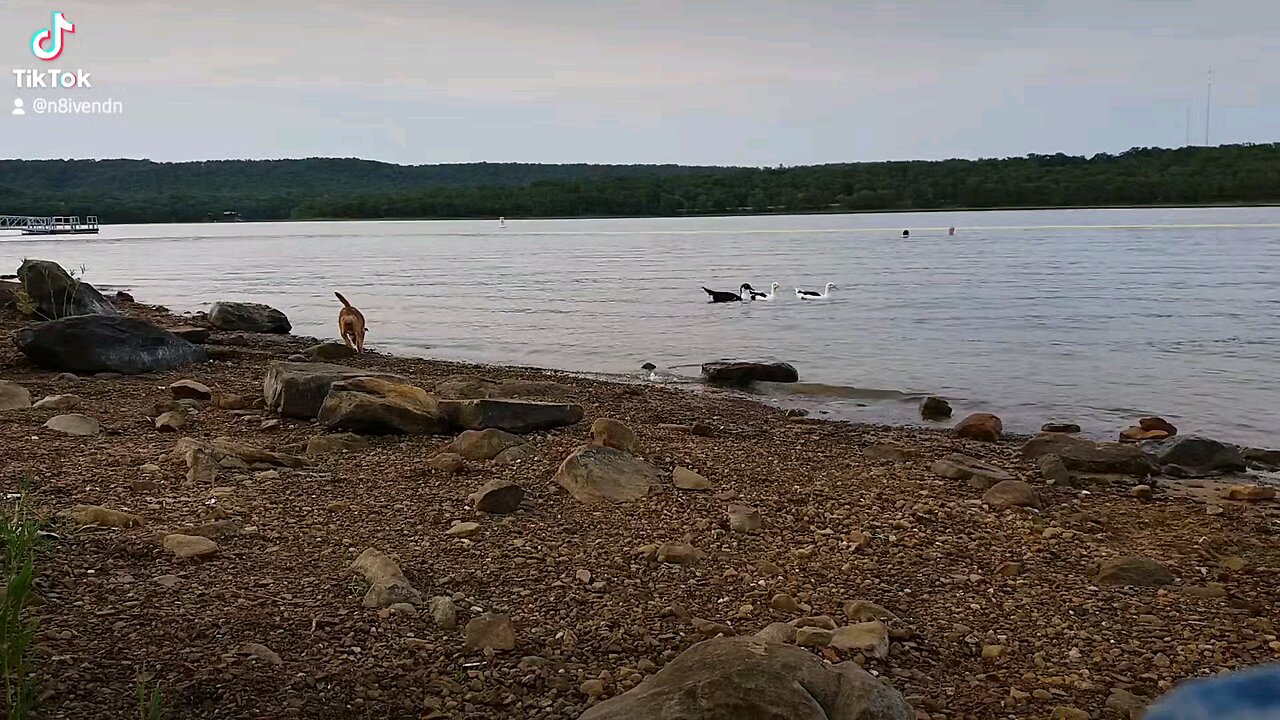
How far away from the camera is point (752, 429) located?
30.3 feet

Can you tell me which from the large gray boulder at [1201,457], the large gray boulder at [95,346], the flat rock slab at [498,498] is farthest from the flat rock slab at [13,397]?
the large gray boulder at [1201,457]

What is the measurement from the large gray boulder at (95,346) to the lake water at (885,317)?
5.97m

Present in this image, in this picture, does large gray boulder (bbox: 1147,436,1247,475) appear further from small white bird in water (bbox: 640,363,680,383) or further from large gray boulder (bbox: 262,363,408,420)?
small white bird in water (bbox: 640,363,680,383)

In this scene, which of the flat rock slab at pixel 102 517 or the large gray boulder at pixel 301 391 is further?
the large gray boulder at pixel 301 391

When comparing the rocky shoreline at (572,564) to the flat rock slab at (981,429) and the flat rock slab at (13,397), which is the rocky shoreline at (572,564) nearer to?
the flat rock slab at (13,397)

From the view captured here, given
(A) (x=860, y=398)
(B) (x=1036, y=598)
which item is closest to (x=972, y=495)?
(B) (x=1036, y=598)

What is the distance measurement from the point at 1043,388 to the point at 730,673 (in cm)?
1046

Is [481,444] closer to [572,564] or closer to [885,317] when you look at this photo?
[572,564]

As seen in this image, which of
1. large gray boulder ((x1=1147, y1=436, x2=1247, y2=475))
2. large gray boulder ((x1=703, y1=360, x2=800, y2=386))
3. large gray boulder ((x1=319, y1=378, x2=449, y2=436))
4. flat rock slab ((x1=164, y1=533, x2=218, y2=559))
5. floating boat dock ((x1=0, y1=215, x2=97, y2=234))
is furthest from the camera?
floating boat dock ((x1=0, y1=215, x2=97, y2=234))

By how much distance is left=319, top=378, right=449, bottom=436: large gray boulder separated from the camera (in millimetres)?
7207

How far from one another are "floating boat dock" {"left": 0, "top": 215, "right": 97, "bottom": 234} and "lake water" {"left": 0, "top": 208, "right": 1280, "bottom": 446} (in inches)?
1811

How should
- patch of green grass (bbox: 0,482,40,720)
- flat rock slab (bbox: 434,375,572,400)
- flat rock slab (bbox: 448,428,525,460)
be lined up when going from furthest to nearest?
flat rock slab (bbox: 434,375,572,400)
flat rock slab (bbox: 448,428,525,460)
patch of green grass (bbox: 0,482,40,720)

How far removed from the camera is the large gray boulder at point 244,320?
16953 mm

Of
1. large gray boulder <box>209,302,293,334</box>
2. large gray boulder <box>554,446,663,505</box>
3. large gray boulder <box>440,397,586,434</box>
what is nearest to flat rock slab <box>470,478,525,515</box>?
large gray boulder <box>554,446,663,505</box>
